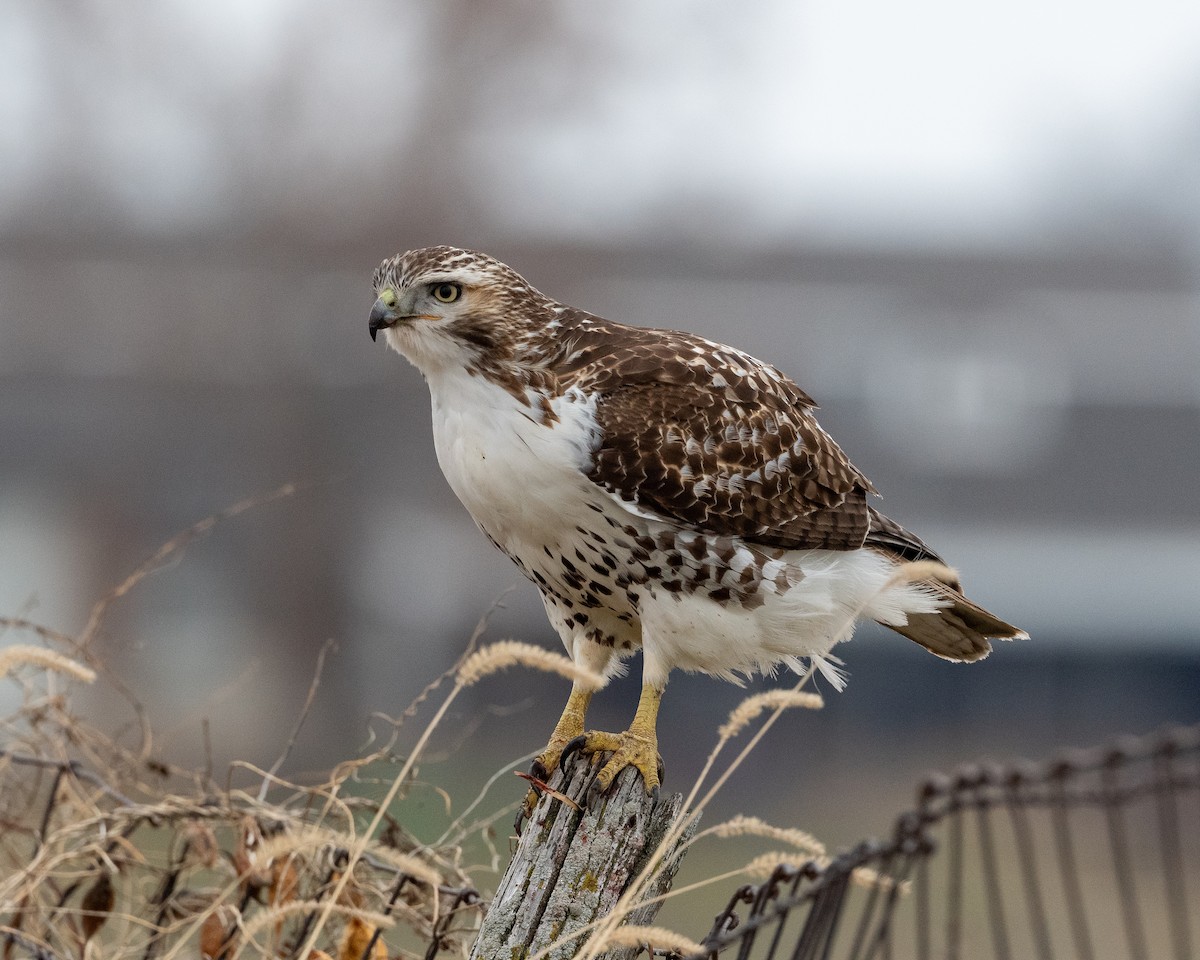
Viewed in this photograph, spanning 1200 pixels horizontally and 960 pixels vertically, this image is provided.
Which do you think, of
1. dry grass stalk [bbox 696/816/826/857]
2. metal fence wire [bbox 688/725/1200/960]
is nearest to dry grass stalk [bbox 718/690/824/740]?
dry grass stalk [bbox 696/816/826/857]

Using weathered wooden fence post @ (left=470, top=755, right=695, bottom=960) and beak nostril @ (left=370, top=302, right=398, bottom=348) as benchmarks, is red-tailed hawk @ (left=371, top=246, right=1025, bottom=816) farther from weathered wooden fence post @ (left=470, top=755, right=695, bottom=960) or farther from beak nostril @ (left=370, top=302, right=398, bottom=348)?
weathered wooden fence post @ (left=470, top=755, right=695, bottom=960)

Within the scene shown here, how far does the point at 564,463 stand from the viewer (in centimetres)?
343

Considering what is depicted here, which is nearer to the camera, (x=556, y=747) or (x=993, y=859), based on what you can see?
(x=993, y=859)

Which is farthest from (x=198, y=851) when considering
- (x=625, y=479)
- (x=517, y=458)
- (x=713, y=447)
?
(x=713, y=447)

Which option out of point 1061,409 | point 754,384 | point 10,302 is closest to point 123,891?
point 754,384

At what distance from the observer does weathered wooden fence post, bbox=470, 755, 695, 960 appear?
288cm

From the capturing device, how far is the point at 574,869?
2.95m

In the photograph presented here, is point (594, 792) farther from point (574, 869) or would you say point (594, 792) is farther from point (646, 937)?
point (646, 937)

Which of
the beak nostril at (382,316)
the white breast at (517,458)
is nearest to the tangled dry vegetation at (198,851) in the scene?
the white breast at (517,458)

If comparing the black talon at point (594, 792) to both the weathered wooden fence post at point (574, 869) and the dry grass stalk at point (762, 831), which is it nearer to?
the weathered wooden fence post at point (574, 869)

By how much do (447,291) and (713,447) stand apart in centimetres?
75

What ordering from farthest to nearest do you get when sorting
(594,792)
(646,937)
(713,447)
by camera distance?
1. (713,447)
2. (594,792)
3. (646,937)

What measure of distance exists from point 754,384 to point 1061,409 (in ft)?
62.2

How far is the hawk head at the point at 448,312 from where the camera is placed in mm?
3574
